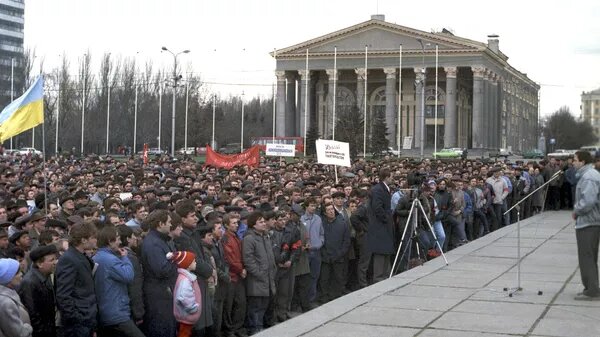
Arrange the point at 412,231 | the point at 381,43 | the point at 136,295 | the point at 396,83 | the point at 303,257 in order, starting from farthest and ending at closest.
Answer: the point at 396,83
the point at 381,43
the point at 412,231
the point at 303,257
the point at 136,295

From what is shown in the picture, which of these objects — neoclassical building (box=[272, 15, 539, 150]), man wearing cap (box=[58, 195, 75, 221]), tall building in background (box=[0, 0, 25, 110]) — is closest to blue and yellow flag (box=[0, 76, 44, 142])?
man wearing cap (box=[58, 195, 75, 221])

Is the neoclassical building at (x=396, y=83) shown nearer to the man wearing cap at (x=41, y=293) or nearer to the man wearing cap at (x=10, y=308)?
the man wearing cap at (x=41, y=293)

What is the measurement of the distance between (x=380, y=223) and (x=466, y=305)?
4.34 metres

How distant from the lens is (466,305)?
37.3 feet

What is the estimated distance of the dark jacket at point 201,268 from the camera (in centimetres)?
1012

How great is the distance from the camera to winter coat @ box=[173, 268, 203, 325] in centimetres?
966

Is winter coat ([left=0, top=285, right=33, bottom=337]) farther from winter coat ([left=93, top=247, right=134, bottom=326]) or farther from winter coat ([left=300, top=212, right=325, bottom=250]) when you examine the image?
winter coat ([left=300, top=212, right=325, bottom=250])

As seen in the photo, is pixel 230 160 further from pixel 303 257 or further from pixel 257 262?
pixel 257 262

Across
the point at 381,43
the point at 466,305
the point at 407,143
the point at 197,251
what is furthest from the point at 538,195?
the point at 381,43

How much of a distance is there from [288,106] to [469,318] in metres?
88.6

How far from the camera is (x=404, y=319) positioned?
10.4 m

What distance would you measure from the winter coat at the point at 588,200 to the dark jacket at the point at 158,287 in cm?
527

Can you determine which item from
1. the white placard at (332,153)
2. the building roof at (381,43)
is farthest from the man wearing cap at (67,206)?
the building roof at (381,43)

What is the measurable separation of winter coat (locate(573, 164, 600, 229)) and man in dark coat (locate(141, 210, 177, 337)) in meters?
5.27
